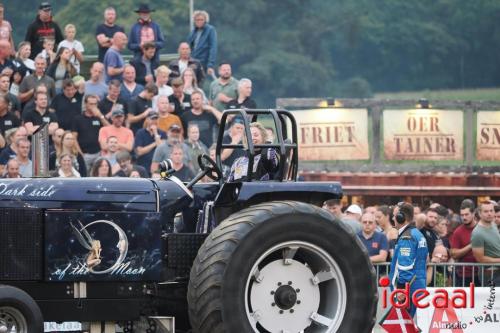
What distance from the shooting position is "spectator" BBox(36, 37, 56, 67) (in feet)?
69.4

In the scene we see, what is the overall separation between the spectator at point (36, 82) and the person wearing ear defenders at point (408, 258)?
729 cm

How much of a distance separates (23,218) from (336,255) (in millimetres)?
2403

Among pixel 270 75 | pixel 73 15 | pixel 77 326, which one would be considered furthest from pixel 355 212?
pixel 270 75

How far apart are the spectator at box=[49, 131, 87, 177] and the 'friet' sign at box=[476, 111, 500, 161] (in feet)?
28.5

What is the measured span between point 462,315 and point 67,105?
290 inches

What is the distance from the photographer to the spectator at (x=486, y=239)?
55.5 ft

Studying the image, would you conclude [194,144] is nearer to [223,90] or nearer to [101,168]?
[223,90]

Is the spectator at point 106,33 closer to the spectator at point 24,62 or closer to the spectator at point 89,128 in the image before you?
the spectator at point 24,62

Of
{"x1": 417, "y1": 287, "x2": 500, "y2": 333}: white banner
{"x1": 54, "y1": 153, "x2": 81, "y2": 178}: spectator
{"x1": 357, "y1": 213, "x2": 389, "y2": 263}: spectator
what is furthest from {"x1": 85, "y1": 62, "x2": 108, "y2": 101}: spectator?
{"x1": 417, "y1": 287, "x2": 500, "y2": 333}: white banner

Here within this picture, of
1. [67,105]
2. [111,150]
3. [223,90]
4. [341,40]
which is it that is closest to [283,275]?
[111,150]

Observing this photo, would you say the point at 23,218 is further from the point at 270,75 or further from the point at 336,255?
the point at 270,75

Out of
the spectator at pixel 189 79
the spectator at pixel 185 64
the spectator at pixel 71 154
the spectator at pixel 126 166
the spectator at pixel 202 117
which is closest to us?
the spectator at pixel 71 154

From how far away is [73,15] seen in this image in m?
52.0

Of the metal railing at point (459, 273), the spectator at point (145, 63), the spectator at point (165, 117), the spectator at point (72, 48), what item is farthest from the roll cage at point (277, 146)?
the spectator at point (145, 63)
